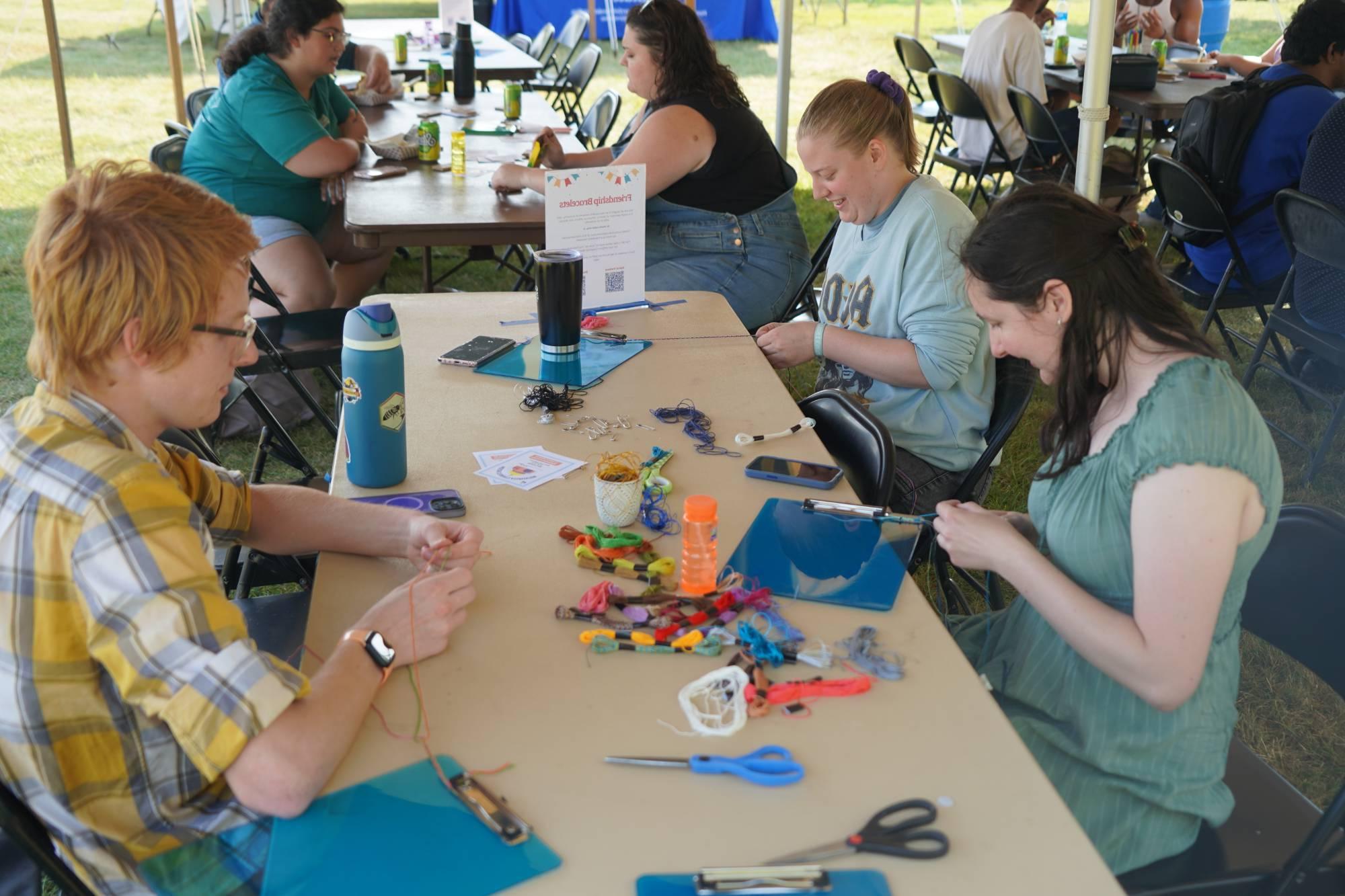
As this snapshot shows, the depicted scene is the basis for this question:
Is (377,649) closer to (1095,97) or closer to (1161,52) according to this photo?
(1095,97)

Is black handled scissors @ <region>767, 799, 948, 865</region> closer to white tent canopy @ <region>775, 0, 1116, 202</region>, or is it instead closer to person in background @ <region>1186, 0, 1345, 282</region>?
white tent canopy @ <region>775, 0, 1116, 202</region>

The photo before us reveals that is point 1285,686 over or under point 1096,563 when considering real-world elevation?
under

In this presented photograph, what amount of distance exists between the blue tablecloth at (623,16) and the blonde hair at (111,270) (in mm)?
10774

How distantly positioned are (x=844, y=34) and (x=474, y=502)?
12917mm

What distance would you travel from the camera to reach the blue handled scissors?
1.14m

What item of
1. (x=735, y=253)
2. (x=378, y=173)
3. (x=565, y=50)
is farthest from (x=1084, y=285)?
(x=565, y=50)

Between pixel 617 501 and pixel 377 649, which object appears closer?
pixel 377 649

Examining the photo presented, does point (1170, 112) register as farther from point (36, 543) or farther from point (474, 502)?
point (36, 543)

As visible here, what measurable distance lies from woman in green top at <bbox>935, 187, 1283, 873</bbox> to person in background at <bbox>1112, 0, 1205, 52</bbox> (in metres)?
6.45

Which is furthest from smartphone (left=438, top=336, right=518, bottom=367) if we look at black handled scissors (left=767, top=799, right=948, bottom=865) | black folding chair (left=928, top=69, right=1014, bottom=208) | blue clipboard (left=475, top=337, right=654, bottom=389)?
black folding chair (left=928, top=69, right=1014, bottom=208)

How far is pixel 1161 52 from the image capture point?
6.20 meters

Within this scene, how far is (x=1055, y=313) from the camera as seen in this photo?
1529 millimetres

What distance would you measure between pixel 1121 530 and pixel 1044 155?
470 cm

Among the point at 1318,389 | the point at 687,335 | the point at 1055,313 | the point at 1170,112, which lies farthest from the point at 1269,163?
the point at 1055,313
